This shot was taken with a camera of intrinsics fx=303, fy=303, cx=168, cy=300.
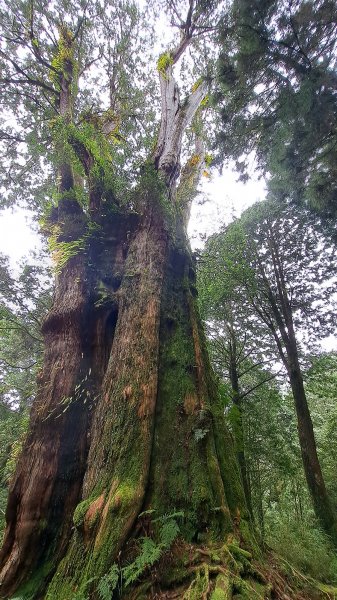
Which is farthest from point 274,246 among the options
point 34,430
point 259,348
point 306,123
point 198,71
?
point 34,430

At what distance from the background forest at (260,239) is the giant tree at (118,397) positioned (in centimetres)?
29

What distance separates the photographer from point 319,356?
931cm

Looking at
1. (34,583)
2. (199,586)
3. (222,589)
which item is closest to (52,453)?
(34,583)

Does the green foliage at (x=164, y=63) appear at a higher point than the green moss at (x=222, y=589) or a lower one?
higher

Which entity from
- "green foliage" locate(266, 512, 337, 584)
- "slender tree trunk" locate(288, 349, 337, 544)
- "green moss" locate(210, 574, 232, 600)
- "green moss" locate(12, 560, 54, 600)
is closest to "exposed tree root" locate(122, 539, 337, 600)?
"green moss" locate(210, 574, 232, 600)

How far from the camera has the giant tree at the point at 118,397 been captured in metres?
2.37

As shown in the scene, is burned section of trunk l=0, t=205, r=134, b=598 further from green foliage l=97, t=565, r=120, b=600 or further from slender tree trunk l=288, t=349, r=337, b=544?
slender tree trunk l=288, t=349, r=337, b=544

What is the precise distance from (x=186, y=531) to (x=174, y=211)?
4220 mm

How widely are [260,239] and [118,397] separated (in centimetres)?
883

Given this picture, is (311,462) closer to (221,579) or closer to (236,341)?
(236,341)

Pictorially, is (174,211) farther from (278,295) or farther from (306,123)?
(278,295)

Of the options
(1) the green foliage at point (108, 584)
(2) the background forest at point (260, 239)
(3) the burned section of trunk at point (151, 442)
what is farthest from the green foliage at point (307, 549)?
(1) the green foliage at point (108, 584)

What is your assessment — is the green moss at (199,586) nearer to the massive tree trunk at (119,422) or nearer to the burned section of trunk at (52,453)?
the massive tree trunk at (119,422)

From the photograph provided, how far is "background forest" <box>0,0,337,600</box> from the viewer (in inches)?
194
